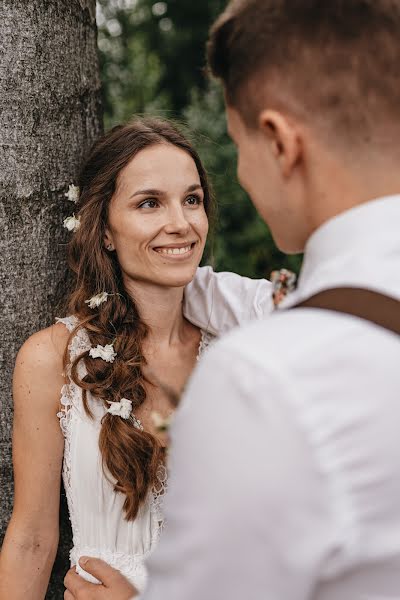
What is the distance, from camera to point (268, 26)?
1138mm

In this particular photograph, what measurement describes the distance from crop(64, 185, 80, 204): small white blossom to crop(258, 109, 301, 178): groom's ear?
1.52 meters

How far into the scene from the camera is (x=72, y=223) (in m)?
2.62

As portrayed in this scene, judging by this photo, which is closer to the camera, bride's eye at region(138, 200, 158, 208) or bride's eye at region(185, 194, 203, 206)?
bride's eye at region(138, 200, 158, 208)

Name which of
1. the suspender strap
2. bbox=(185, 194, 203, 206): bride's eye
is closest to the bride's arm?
bbox=(185, 194, 203, 206): bride's eye

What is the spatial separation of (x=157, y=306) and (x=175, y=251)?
26cm

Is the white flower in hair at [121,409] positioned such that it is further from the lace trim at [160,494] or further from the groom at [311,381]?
the groom at [311,381]

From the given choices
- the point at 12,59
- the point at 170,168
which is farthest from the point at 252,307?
the point at 12,59

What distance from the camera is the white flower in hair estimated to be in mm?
2512

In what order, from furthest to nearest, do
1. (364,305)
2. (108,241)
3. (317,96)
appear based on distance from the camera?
(108,241), (317,96), (364,305)

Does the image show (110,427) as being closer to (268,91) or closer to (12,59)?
(12,59)

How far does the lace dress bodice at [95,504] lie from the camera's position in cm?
247

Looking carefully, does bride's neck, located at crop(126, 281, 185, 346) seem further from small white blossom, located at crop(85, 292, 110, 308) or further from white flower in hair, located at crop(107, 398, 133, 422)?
white flower in hair, located at crop(107, 398, 133, 422)

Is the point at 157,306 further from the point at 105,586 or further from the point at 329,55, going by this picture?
the point at 329,55

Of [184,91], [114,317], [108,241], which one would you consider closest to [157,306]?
[114,317]
